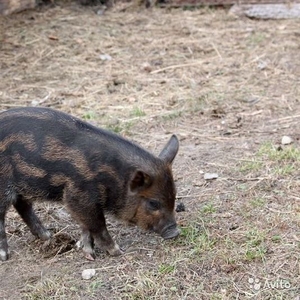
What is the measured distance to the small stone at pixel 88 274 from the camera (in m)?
4.43

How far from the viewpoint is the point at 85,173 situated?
4508 mm

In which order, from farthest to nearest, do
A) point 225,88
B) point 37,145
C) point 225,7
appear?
point 225,7, point 225,88, point 37,145

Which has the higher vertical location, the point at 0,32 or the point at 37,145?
the point at 37,145

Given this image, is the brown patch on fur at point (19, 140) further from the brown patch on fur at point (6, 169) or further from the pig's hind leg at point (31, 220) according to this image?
the pig's hind leg at point (31, 220)

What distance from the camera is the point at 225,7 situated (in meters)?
10.7

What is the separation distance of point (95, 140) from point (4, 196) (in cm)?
70

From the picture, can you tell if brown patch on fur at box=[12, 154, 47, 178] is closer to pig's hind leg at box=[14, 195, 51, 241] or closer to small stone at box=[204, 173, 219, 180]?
pig's hind leg at box=[14, 195, 51, 241]

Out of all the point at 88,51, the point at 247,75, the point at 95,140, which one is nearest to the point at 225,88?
the point at 247,75

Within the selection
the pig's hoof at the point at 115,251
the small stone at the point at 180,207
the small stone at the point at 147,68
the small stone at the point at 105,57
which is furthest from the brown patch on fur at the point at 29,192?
the small stone at the point at 105,57

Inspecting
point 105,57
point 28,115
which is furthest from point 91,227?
point 105,57

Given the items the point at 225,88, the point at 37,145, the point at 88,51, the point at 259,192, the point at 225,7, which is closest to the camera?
the point at 37,145

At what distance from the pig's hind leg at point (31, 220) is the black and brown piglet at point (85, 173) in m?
0.24

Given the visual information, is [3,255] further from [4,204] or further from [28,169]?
[28,169]

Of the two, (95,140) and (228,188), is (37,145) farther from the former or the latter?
(228,188)
